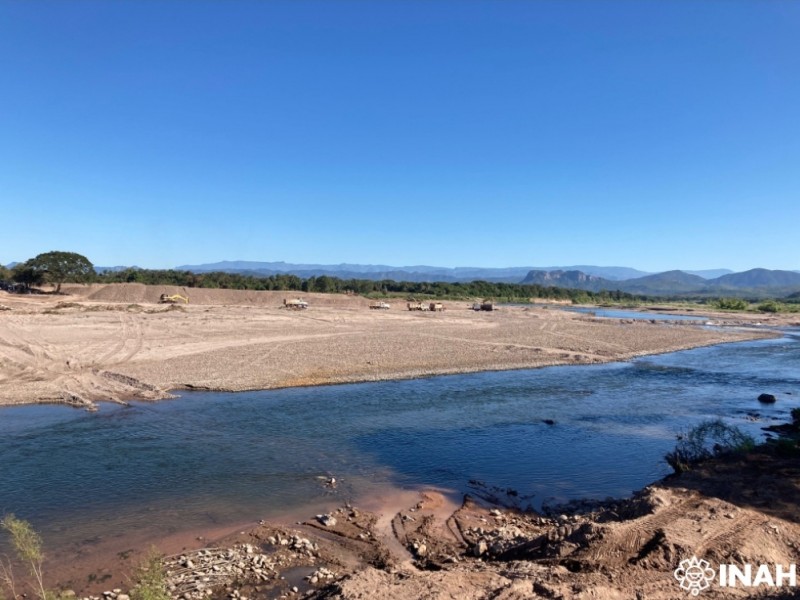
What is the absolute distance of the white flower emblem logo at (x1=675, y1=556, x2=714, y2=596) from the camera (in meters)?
7.66

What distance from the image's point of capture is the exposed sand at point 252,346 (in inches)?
988

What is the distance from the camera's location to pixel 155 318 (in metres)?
46.2

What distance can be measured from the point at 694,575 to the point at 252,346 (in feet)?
103

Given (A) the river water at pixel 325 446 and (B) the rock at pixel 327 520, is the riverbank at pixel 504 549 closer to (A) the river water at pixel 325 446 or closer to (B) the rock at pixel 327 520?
(B) the rock at pixel 327 520

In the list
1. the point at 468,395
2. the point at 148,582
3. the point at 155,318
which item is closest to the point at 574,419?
the point at 468,395

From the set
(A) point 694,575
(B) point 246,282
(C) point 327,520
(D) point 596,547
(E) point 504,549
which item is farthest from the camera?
(B) point 246,282

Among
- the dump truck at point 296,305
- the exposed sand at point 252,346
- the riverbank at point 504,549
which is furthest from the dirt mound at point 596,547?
the dump truck at point 296,305

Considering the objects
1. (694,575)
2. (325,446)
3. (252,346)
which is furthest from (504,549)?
(252,346)

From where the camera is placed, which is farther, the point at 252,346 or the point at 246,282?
the point at 246,282

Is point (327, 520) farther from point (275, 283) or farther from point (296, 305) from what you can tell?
point (275, 283)

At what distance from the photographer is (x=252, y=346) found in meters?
35.2

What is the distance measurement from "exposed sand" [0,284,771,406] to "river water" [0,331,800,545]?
8.02 feet

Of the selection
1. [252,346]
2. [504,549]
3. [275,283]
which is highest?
[275,283]

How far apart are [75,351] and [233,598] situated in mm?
27671
